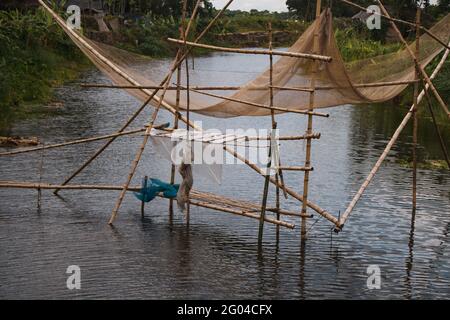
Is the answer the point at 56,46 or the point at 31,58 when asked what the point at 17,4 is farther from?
the point at 31,58

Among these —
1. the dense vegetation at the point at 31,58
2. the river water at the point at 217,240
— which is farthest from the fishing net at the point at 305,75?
the dense vegetation at the point at 31,58

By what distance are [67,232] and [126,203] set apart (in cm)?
159

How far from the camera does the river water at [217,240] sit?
8516 millimetres

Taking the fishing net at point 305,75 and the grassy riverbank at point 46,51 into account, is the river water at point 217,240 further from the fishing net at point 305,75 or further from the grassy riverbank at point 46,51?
the grassy riverbank at point 46,51

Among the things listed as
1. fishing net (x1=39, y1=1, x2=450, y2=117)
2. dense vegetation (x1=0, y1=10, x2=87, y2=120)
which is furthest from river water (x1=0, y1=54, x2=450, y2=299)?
dense vegetation (x1=0, y1=10, x2=87, y2=120)

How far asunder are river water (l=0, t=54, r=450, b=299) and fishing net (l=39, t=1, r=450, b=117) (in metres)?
1.09

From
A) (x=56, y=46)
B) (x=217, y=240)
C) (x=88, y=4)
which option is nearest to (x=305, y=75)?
(x=217, y=240)

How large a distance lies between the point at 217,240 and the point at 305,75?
2405 millimetres

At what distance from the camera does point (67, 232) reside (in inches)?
398

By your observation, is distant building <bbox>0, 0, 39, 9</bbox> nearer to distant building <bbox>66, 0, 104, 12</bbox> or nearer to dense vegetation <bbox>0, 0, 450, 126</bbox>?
dense vegetation <bbox>0, 0, 450, 126</bbox>

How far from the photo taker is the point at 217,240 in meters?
10.1

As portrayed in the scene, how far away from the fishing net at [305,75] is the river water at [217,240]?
42.8 inches

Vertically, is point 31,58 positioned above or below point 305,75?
below

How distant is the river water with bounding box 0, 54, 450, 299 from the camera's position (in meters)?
8.52
